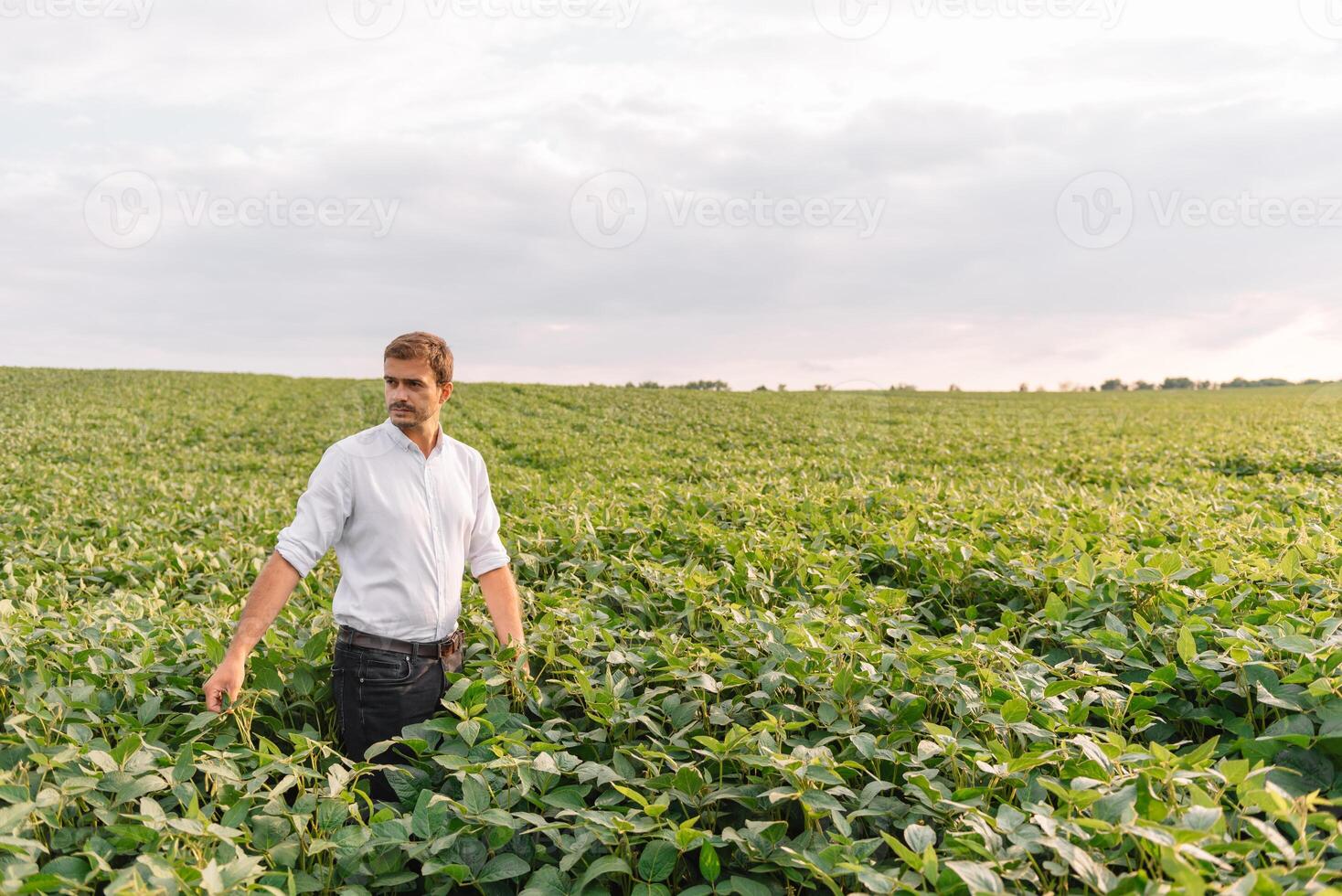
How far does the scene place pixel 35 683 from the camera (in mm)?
3801

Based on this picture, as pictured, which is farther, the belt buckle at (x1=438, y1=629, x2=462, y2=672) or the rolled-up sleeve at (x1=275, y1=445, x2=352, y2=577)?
the belt buckle at (x1=438, y1=629, x2=462, y2=672)

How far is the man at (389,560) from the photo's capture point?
397 cm

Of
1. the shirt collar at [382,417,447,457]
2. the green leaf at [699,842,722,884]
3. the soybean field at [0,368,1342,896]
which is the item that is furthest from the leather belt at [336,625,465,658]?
the green leaf at [699,842,722,884]

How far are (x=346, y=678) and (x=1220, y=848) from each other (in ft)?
11.6

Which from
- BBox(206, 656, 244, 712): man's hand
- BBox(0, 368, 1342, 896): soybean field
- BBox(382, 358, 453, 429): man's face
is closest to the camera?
BBox(0, 368, 1342, 896): soybean field

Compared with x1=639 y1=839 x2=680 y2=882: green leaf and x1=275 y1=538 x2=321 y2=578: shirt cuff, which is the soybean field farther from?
x1=275 y1=538 x2=321 y2=578: shirt cuff

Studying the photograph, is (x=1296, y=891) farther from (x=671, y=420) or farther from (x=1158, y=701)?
(x=671, y=420)

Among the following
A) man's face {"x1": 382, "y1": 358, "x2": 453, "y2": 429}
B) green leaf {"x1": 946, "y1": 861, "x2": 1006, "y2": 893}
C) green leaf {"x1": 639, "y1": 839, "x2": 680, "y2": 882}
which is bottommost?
green leaf {"x1": 639, "y1": 839, "x2": 680, "y2": 882}

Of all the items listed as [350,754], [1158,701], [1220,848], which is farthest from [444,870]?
[1158,701]

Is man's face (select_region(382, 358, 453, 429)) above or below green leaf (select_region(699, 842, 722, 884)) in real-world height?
above

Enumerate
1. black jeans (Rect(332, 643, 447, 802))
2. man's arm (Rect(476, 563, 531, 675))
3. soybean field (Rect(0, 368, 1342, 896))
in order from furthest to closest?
man's arm (Rect(476, 563, 531, 675)), black jeans (Rect(332, 643, 447, 802)), soybean field (Rect(0, 368, 1342, 896))

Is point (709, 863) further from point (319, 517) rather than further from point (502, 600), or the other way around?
point (319, 517)

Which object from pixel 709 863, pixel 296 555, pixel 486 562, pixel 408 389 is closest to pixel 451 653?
pixel 486 562

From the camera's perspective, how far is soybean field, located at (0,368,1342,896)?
2.63 m
